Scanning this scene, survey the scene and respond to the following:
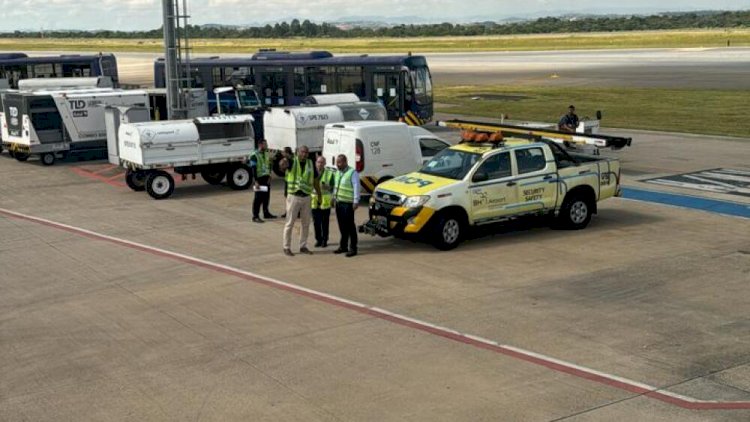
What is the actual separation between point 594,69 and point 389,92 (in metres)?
46.0

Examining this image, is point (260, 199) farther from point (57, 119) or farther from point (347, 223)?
point (57, 119)

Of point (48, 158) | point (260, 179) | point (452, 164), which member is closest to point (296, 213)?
point (260, 179)

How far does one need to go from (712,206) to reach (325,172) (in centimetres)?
977

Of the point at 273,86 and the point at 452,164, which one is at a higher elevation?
the point at 273,86

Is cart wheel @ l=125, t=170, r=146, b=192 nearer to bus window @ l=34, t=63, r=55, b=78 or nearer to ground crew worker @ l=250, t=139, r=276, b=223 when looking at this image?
ground crew worker @ l=250, t=139, r=276, b=223

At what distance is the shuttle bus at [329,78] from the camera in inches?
1395

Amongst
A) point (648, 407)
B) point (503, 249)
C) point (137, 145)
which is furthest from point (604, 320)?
point (137, 145)

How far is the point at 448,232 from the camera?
16094 millimetres

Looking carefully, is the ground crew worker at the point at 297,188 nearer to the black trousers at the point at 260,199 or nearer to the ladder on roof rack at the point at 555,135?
the black trousers at the point at 260,199

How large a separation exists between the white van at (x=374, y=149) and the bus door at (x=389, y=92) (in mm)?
14653

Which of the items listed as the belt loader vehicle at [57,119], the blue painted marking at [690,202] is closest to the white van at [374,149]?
the blue painted marking at [690,202]

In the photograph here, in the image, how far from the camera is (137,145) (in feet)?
73.2

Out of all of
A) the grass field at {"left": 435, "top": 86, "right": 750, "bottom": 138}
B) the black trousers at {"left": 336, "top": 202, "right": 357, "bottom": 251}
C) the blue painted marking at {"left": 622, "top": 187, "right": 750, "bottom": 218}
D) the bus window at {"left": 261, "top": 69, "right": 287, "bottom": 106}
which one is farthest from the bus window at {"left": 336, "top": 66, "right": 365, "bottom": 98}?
the black trousers at {"left": 336, "top": 202, "right": 357, "bottom": 251}

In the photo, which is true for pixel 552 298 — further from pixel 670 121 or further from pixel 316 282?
pixel 670 121
